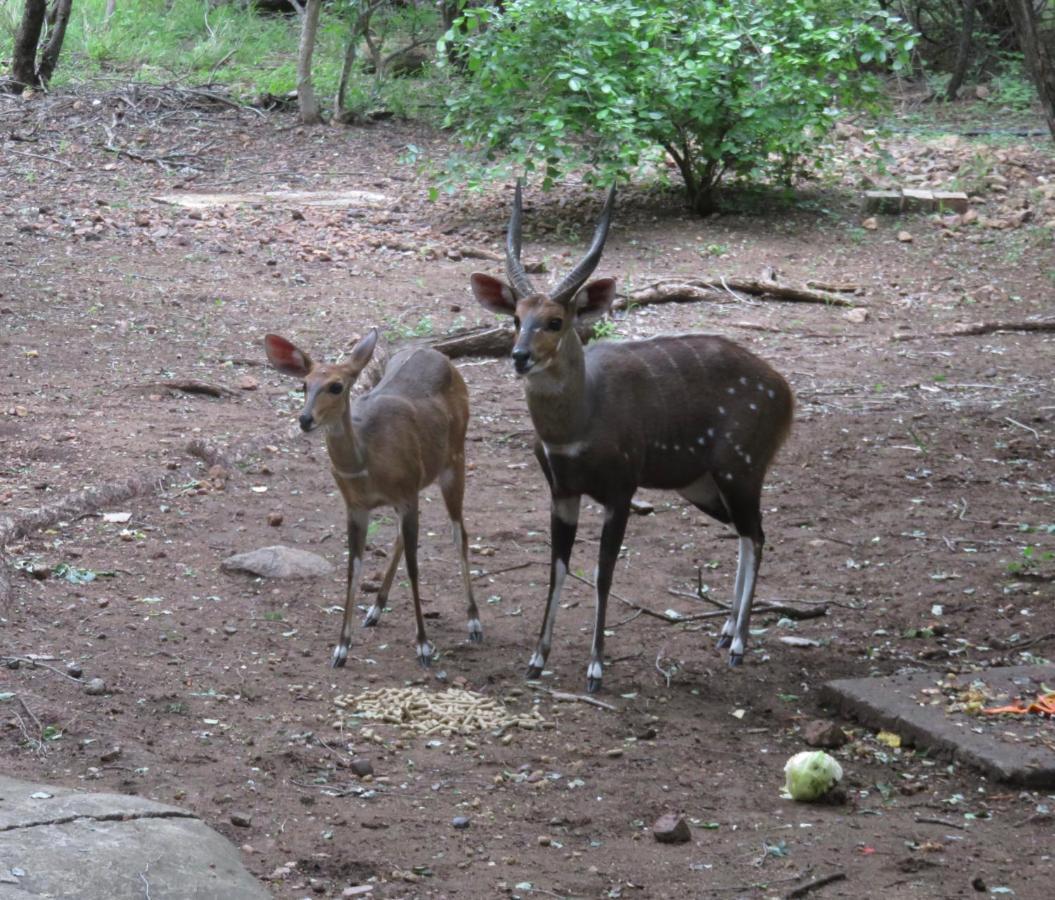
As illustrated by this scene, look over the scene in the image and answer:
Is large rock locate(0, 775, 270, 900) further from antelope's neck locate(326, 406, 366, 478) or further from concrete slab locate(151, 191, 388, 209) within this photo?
concrete slab locate(151, 191, 388, 209)

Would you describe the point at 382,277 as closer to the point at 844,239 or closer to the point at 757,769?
the point at 844,239

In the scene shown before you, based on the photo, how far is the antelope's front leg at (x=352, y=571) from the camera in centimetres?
609

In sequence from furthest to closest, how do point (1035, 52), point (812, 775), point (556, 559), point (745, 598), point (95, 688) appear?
point (1035, 52), point (745, 598), point (556, 559), point (95, 688), point (812, 775)

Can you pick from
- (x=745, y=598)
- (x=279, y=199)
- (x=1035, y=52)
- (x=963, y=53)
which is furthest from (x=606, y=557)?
(x=963, y=53)

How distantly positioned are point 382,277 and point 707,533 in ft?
18.2

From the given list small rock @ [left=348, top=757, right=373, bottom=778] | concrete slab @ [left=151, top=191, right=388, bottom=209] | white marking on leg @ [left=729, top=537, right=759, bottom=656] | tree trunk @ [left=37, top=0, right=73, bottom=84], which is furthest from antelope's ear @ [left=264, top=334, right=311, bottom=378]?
tree trunk @ [left=37, top=0, right=73, bottom=84]

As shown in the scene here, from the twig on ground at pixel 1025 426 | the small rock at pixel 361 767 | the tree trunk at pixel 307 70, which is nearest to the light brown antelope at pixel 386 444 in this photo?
the small rock at pixel 361 767

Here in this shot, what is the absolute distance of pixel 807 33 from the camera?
13391mm

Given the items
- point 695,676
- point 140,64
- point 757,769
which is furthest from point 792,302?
point 140,64

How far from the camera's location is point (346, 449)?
6.15 m

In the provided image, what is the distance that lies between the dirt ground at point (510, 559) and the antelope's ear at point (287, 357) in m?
1.11

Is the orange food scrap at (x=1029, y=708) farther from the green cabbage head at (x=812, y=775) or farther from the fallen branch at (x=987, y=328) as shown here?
the fallen branch at (x=987, y=328)

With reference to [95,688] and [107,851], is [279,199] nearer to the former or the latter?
[95,688]

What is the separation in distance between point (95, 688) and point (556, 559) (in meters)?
1.93
